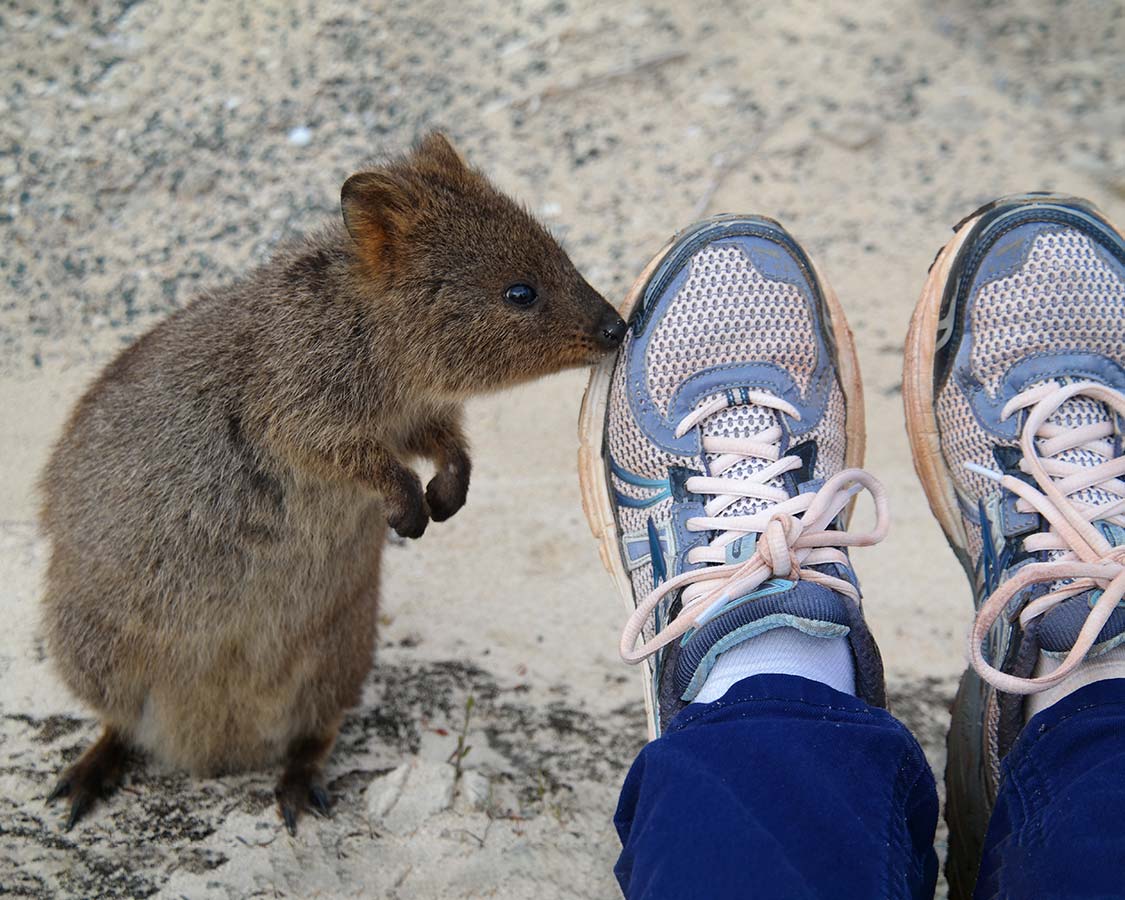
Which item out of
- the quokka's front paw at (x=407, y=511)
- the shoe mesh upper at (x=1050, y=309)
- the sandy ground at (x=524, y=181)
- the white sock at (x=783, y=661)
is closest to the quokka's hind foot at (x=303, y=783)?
the sandy ground at (x=524, y=181)

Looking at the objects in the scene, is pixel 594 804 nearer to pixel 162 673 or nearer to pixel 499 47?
pixel 162 673

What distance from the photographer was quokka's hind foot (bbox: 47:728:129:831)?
9.71 feet

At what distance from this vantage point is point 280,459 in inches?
120

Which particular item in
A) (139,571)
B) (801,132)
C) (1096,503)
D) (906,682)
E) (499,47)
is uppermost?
(499,47)

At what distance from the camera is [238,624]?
308cm

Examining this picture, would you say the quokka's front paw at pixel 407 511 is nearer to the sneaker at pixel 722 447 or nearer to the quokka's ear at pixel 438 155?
the sneaker at pixel 722 447

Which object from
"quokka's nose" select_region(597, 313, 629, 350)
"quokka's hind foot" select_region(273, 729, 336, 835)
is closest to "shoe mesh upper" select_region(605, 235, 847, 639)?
"quokka's nose" select_region(597, 313, 629, 350)

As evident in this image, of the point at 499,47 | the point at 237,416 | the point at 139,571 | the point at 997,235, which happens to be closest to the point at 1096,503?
the point at 997,235

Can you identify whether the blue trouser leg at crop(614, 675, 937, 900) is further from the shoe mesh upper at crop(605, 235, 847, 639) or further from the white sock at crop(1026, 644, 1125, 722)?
the shoe mesh upper at crop(605, 235, 847, 639)

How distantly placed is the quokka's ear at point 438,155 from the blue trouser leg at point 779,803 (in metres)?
1.72

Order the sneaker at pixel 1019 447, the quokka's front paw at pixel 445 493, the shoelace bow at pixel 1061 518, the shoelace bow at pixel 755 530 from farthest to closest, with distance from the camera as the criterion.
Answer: the quokka's front paw at pixel 445 493
the shoelace bow at pixel 755 530
the sneaker at pixel 1019 447
the shoelace bow at pixel 1061 518

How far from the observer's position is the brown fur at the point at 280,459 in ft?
9.91

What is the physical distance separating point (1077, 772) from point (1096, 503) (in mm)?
930

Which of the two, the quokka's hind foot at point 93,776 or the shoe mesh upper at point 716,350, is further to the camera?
the shoe mesh upper at point 716,350
